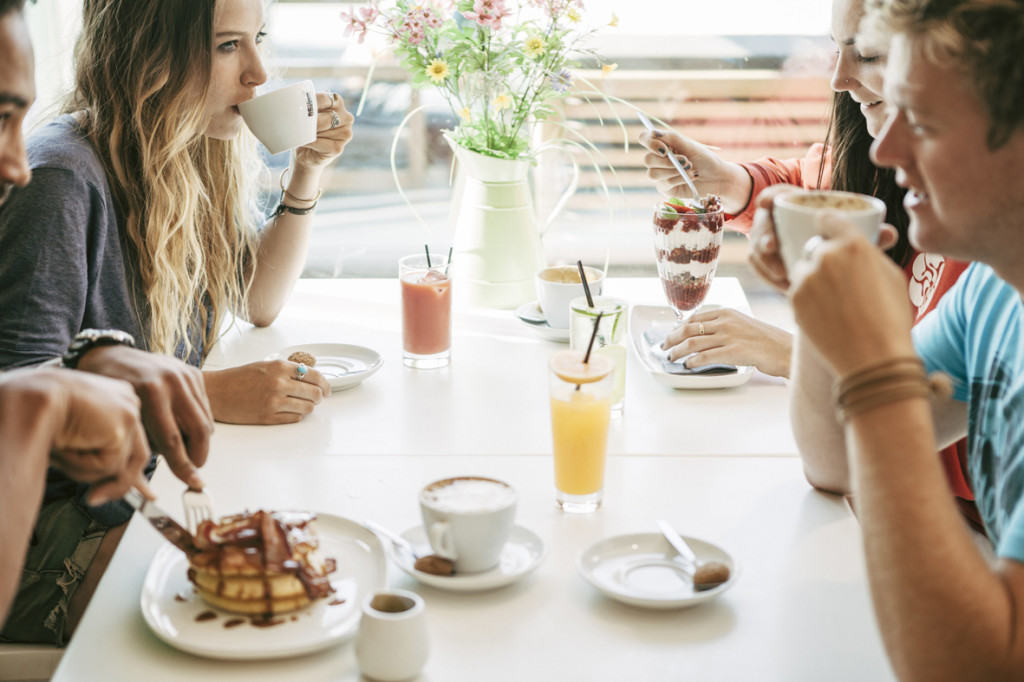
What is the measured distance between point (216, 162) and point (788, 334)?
1084mm

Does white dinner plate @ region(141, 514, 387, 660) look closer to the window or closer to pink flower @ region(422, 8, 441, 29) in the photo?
pink flower @ region(422, 8, 441, 29)

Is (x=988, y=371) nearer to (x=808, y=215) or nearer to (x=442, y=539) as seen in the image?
(x=808, y=215)

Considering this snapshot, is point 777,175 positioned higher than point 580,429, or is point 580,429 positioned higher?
point 777,175

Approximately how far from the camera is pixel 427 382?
1693mm

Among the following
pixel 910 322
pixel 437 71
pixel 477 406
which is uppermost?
pixel 437 71

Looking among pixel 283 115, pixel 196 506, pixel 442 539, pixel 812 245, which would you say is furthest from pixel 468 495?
pixel 283 115

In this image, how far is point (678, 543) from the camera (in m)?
1.12

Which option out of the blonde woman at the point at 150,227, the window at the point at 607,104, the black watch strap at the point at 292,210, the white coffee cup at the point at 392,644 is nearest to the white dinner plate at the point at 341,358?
the blonde woman at the point at 150,227

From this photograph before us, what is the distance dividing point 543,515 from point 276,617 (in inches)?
14.2

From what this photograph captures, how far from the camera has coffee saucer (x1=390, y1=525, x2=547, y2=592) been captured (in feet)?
3.43

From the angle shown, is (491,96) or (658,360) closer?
(658,360)

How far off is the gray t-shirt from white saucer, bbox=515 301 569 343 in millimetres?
685

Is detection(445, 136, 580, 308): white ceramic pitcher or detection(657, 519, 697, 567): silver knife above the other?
detection(445, 136, 580, 308): white ceramic pitcher

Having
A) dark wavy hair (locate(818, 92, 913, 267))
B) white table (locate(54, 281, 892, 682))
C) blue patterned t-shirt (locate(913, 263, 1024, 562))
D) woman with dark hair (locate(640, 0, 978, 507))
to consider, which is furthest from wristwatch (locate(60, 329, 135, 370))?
dark wavy hair (locate(818, 92, 913, 267))
